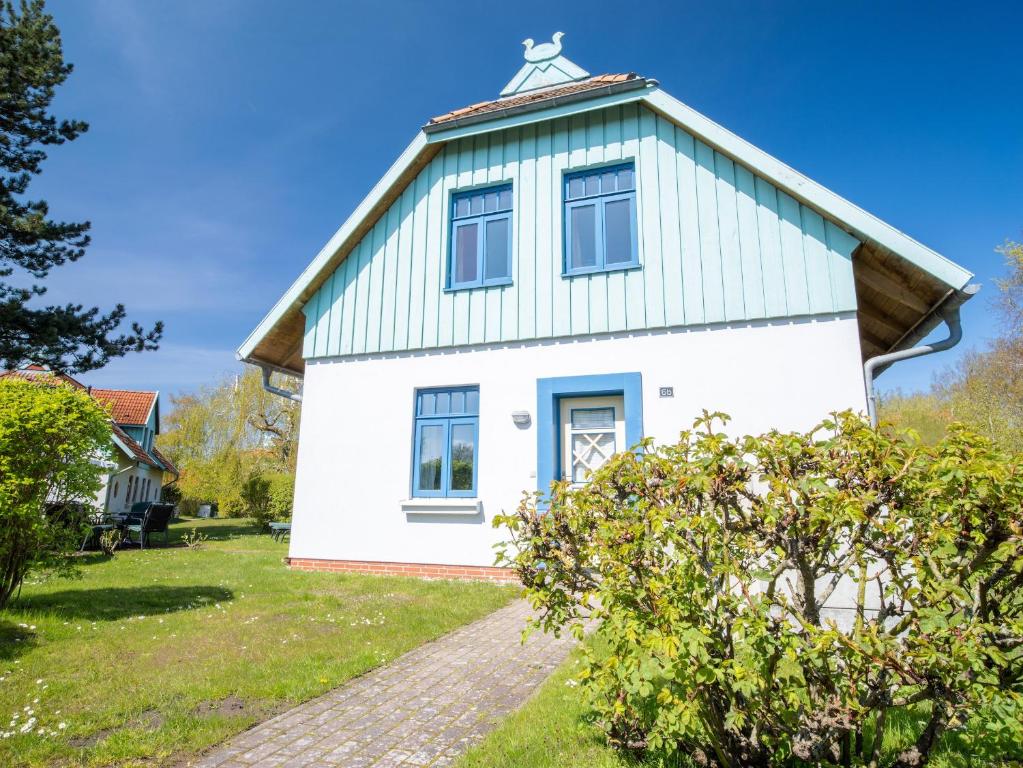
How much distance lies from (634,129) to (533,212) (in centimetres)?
203

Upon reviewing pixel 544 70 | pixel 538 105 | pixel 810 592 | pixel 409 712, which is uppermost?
pixel 544 70

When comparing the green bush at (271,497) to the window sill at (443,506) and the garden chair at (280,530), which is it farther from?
the window sill at (443,506)

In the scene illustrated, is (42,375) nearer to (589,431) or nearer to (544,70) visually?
(589,431)

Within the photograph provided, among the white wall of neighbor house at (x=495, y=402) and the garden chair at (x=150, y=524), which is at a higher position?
the white wall of neighbor house at (x=495, y=402)

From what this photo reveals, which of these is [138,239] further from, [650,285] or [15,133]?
[650,285]

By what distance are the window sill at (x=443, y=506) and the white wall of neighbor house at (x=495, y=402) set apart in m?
0.10

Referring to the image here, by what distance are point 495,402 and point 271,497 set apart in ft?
42.8

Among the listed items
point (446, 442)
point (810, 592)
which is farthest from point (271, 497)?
point (810, 592)

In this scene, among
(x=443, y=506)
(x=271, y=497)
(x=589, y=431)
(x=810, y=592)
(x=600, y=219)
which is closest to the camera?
(x=810, y=592)

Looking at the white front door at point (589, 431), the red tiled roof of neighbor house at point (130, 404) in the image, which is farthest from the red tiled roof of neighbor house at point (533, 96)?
the red tiled roof of neighbor house at point (130, 404)

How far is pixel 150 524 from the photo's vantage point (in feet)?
54.5

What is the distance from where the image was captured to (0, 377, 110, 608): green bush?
19.2 feet

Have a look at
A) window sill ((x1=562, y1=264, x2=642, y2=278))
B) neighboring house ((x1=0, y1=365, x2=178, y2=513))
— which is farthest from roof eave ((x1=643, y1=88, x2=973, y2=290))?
neighboring house ((x1=0, y1=365, x2=178, y2=513))

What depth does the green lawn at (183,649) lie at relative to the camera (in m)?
3.29
